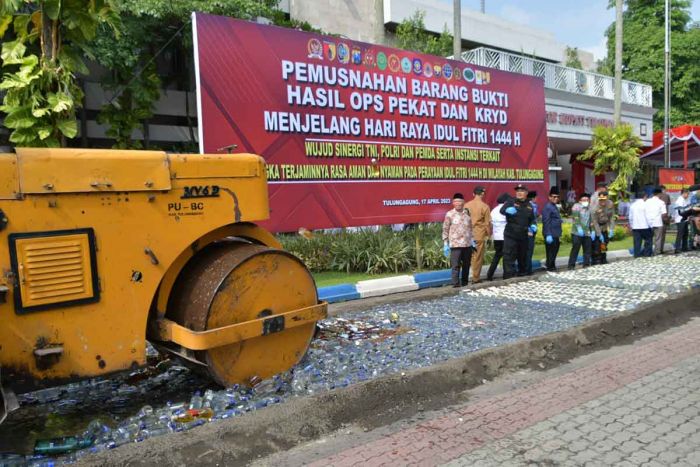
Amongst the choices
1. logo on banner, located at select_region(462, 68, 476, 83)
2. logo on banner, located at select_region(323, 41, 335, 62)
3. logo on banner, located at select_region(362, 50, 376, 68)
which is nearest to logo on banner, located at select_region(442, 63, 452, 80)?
logo on banner, located at select_region(462, 68, 476, 83)

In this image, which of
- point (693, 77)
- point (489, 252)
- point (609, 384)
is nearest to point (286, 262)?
point (609, 384)

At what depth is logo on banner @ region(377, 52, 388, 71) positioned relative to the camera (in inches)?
373

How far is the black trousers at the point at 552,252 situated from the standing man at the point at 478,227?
1943 mm

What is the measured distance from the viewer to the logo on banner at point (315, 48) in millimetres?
8562

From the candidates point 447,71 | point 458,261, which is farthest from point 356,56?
point 458,261

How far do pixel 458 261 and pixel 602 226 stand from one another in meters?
4.98

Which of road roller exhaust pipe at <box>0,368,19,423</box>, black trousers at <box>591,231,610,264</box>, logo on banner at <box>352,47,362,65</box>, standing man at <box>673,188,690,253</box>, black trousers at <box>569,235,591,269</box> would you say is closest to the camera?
road roller exhaust pipe at <box>0,368,19,423</box>

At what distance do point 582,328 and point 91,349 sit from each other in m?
4.56

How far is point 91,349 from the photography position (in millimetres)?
3217

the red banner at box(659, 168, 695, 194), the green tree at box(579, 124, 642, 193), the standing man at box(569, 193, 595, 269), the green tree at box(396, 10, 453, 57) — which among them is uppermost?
the green tree at box(396, 10, 453, 57)

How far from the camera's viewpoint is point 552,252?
35.2 feet

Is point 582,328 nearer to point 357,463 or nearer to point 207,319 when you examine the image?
point 357,463

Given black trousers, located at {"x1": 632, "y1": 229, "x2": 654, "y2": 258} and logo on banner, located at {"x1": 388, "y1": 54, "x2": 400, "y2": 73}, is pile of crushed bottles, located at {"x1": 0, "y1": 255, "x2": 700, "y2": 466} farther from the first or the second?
black trousers, located at {"x1": 632, "y1": 229, "x2": 654, "y2": 258}

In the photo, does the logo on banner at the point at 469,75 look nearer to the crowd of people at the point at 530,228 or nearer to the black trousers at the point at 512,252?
the crowd of people at the point at 530,228
